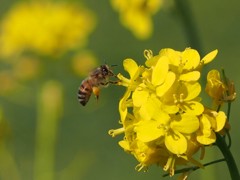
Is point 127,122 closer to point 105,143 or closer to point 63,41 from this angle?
point 63,41

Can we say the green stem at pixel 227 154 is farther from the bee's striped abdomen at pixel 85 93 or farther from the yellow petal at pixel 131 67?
the bee's striped abdomen at pixel 85 93

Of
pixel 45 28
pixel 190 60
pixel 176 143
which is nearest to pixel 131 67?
pixel 190 60

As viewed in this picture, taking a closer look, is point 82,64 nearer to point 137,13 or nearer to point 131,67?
point 137,13

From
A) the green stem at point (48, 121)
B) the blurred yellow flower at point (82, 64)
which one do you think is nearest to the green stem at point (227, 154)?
the green stem at point (48, 121)

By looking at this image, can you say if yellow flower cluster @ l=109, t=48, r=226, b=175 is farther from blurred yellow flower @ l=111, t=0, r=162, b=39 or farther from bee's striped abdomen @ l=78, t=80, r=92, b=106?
blurred yellow flower @ l=111, t=0, r=162, b=39

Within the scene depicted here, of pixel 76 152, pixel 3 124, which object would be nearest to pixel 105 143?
pixel 76 152

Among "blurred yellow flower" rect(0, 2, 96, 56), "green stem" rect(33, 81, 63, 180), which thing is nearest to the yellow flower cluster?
"green stem" rect(33, 81, 63, 180)
